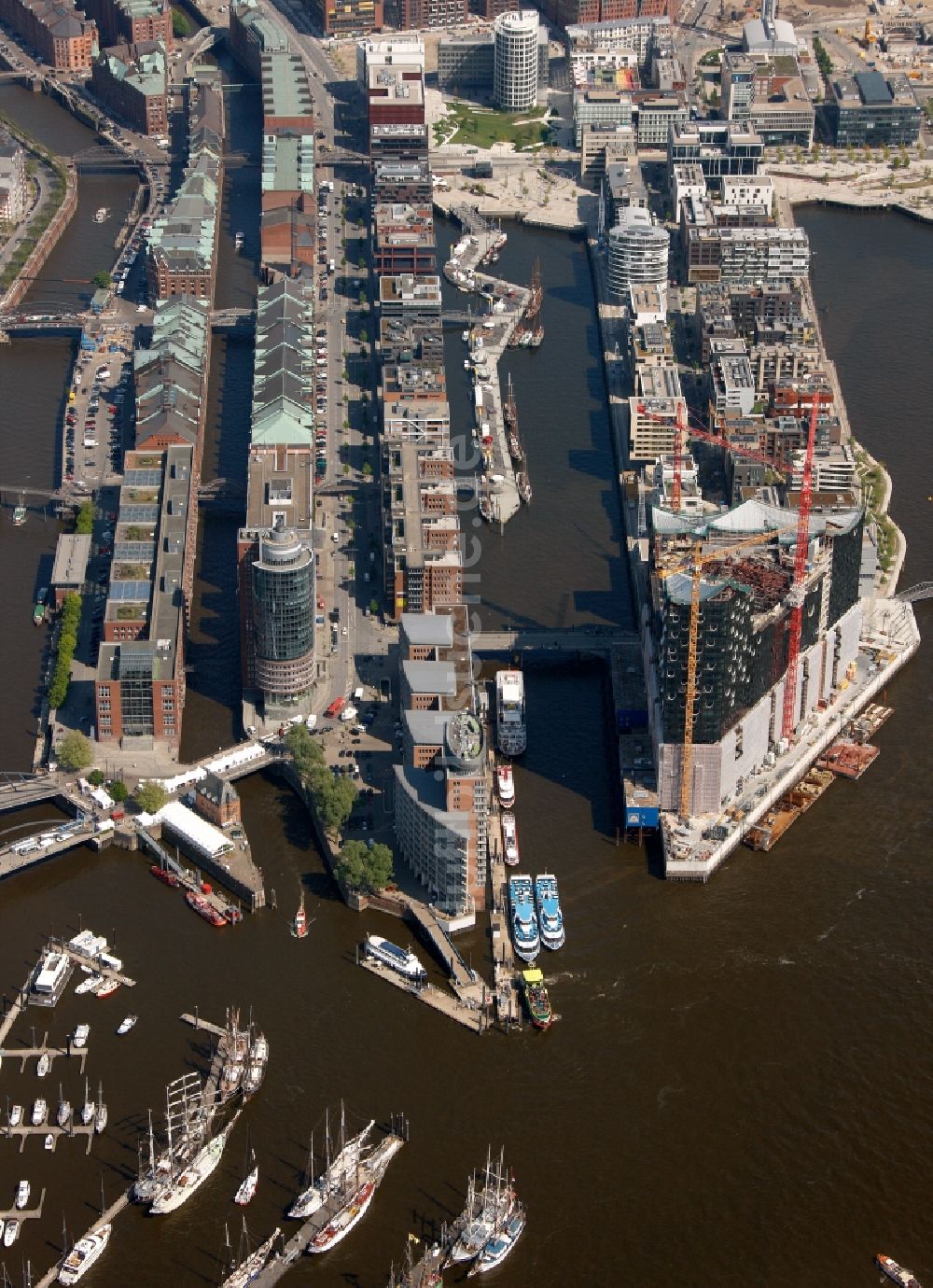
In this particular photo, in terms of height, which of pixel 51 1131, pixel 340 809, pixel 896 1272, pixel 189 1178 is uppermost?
pixel 340 809

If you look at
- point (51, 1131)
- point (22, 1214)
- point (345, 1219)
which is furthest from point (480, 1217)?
point (51, 1131)

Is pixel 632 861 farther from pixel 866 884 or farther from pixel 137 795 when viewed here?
pixel 137 795

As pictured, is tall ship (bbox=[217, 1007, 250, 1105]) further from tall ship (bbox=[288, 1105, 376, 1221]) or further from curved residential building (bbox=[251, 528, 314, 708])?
curved residential building (bbox=[251, 528, 314, 708])

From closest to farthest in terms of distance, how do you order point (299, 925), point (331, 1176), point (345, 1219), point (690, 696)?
1. point (345, 1219)
2. point (331, 1176)
3. point (299, 925)
4. point (690, 696)

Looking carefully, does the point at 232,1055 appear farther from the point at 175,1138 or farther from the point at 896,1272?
the point at 896,1272

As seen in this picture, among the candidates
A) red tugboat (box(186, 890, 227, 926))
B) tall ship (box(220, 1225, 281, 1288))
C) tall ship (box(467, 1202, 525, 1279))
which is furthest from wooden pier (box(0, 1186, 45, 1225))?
red tugboat (box(186, 890, 227, 926))

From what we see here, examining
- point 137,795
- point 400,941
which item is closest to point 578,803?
point 400,941

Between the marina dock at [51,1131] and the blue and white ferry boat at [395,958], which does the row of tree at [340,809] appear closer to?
the blue and white ferry boat at [395,958]

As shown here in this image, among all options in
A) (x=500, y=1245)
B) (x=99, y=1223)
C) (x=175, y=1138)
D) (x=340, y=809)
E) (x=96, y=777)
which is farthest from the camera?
(x=96, y=777)
